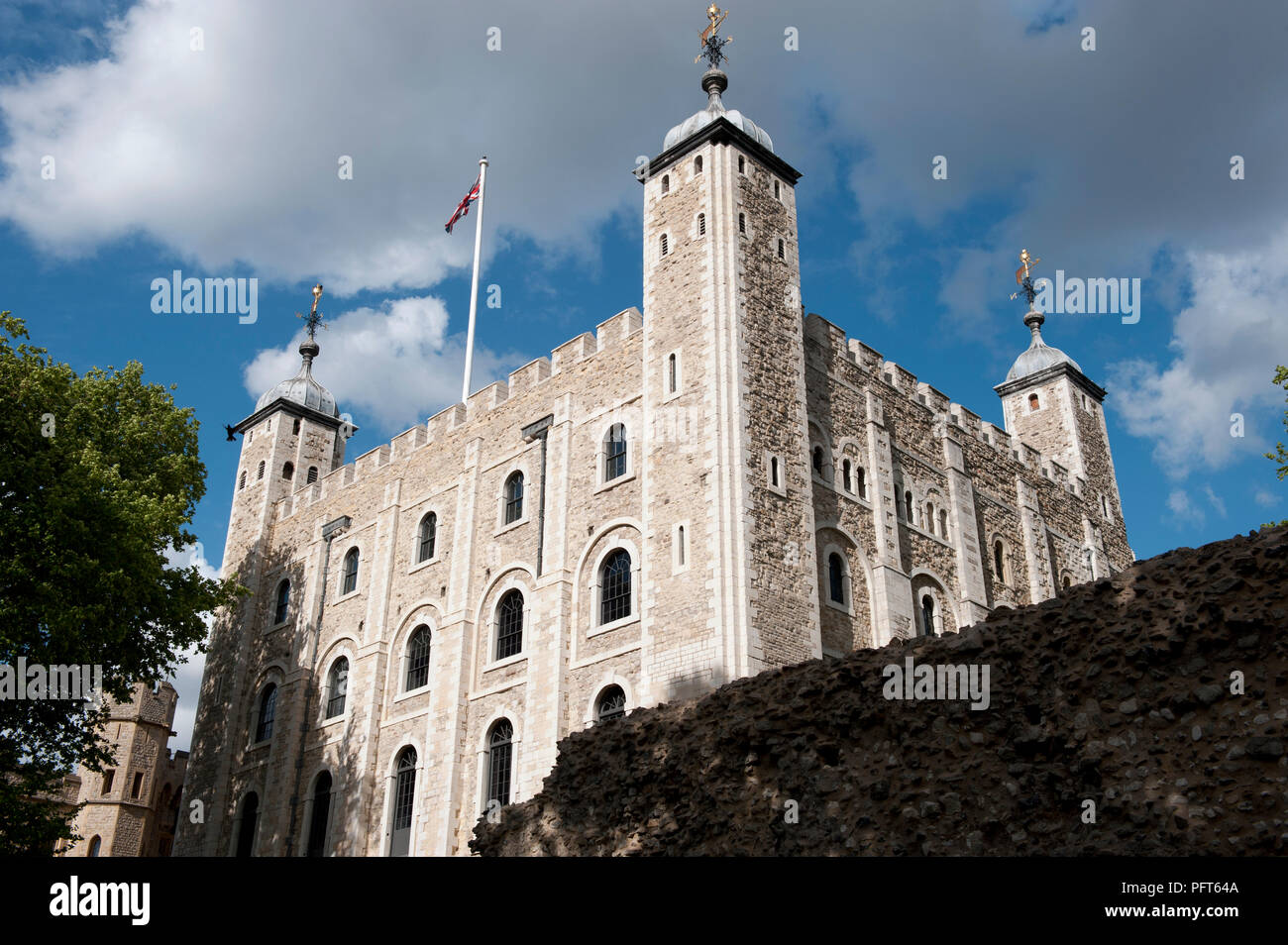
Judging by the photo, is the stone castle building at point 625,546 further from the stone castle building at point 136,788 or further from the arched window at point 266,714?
the stone castle building at point 136,788

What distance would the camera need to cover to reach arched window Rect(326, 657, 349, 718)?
93.9ft

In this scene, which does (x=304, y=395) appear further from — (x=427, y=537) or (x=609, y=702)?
(x=609, y=702)

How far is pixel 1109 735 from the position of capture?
9.12 m

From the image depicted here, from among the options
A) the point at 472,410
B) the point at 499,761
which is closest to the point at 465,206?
the point at 472,410

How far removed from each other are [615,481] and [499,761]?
21.8ft

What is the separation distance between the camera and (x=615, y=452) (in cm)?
2380

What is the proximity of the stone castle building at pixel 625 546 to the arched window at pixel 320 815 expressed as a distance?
0.08 metres

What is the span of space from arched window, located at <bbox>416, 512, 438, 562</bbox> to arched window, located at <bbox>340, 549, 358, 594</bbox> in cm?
301

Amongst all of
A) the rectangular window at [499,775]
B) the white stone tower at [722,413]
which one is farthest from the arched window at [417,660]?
the white stone tower at [722,413]

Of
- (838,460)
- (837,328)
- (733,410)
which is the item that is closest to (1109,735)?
(733,410)

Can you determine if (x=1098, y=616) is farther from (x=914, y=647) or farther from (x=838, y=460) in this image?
(x=838, y=460)

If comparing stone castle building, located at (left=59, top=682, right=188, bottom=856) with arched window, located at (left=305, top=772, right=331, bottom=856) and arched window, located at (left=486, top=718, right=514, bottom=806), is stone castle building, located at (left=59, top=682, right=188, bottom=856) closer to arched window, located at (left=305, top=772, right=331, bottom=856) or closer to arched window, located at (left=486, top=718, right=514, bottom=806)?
arched window, located at (left=305, top=772, right=331, bottom=856)

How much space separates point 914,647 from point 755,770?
91.0 inches

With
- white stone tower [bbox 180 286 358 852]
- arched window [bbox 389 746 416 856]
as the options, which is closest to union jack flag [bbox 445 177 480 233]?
white stone tower [bbox 180 286 358 852]
